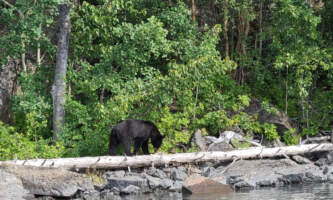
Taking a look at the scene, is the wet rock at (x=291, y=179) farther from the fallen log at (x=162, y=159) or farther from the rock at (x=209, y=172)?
the rock at (x=209, y=172)

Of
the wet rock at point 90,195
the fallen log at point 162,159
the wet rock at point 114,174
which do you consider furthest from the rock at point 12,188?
the wet rock at point 114,174

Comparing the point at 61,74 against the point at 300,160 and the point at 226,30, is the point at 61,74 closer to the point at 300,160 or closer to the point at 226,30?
the point at 226,30

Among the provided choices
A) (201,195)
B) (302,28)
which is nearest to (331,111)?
(302,28)

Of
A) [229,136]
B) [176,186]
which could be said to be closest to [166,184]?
[176,186]

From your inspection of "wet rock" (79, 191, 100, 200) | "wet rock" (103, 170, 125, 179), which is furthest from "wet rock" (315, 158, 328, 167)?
"wet rock" (79, 191, 100, 200)

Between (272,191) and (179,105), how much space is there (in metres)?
5.23

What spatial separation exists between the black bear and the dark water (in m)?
2.31

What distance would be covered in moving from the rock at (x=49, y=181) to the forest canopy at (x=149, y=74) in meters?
2.35

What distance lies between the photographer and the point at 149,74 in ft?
50.9

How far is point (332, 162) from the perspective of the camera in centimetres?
1359

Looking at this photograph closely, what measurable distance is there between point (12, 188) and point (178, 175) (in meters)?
3.96

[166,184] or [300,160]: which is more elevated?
[300,160]

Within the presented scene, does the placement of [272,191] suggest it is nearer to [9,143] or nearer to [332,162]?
[332,162]

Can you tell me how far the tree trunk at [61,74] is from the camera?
1477cm
